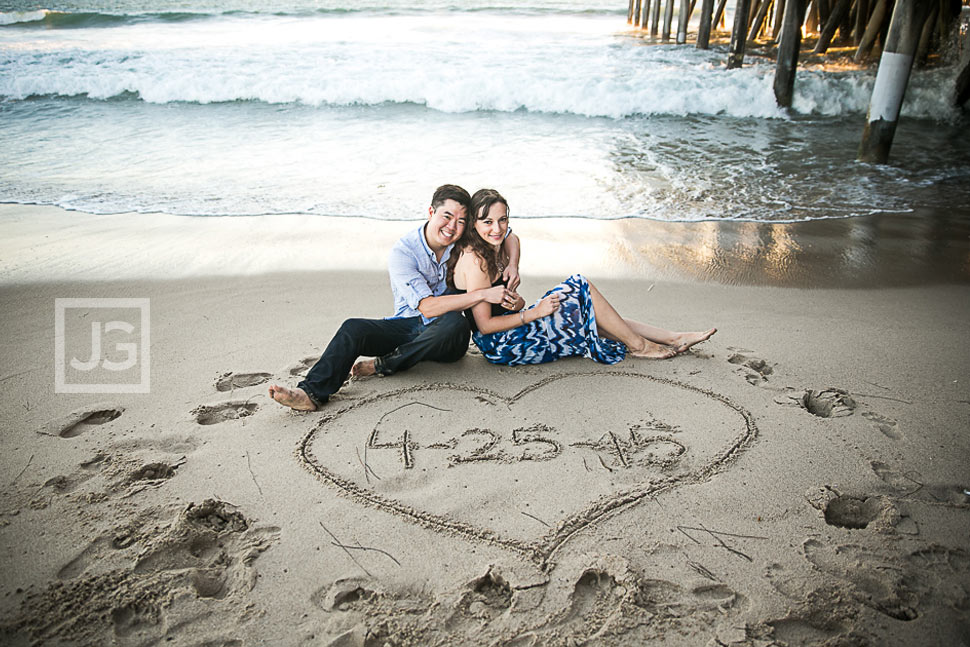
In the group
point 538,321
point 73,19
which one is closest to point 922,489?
point 538,321

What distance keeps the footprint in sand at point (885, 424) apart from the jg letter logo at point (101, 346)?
3.69 meters

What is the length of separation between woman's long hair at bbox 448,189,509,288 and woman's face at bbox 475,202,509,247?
1 centimetres

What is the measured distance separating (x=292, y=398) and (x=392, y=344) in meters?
0.67

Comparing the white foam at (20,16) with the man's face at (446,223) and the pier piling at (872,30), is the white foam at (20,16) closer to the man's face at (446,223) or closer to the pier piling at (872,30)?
the man's face at (446,223)

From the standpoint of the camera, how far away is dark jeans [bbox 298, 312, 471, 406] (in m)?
3.37

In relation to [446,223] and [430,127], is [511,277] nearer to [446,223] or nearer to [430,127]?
[446,223]

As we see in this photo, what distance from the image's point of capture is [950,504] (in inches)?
98.3

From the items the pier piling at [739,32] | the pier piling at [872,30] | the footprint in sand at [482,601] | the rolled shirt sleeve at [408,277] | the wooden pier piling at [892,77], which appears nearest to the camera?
the footprint in sand at [482,601]

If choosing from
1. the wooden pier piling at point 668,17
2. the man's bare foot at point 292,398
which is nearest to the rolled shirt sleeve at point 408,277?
the man's bare foot at point 292,398

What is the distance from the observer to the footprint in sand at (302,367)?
143 inches

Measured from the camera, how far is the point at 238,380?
3568 millimetres

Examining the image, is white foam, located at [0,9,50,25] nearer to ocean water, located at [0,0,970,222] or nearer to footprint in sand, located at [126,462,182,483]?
ocean water, located at [0,0,970,222]

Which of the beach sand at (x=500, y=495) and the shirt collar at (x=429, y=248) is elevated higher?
the shirt collar at (x=429, y=248)

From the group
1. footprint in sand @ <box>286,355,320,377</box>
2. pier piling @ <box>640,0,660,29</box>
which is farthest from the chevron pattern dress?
pier piling @ <box>640,0,660,29</box>
